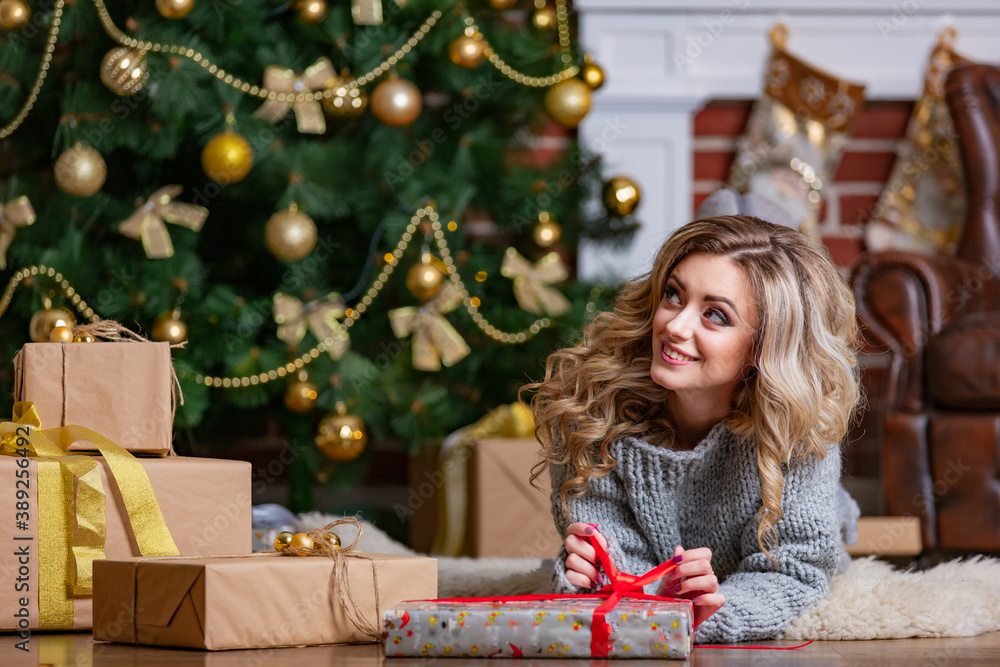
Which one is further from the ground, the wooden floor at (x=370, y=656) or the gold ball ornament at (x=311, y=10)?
the gold ball ornament at (x=311, y=10)

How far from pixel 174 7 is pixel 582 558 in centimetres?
123

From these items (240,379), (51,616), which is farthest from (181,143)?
(51,616)

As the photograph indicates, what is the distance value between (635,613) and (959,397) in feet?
3.49

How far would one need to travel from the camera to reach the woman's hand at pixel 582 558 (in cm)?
109

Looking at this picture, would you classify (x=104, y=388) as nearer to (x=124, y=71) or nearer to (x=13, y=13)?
(x=124, y=71)

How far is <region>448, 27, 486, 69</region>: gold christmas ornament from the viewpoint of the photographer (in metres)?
1.93

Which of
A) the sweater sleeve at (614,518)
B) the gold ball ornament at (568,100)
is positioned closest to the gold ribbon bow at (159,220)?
the gold ball ornament at (568,100)

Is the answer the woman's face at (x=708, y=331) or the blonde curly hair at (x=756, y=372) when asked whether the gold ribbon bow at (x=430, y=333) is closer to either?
the blonde curly hair at (x=756, y=372)

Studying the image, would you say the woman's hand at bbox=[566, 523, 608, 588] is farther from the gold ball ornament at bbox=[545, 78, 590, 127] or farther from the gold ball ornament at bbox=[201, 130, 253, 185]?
the gold ball ornament at bbox=[545, 78, 590, 127]

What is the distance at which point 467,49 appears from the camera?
1.93 metres

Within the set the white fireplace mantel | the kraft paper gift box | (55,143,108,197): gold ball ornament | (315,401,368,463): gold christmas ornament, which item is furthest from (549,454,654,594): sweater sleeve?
the white fireplace mantel

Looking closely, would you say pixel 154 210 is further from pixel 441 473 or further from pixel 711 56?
pixel 711 56

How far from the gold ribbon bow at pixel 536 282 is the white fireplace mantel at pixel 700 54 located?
1.37 ft

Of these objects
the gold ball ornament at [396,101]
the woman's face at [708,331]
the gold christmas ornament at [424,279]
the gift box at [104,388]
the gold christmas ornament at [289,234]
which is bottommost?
the gift box at [104,388]
